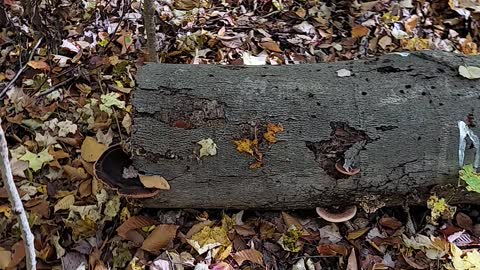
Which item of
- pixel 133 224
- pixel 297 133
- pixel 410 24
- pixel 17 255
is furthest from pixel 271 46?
pixel 17 255

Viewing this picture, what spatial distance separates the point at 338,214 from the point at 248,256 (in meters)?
0.51

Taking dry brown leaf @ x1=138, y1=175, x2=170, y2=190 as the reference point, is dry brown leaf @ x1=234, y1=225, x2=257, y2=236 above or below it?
below

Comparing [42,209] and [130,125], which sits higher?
[130,125]

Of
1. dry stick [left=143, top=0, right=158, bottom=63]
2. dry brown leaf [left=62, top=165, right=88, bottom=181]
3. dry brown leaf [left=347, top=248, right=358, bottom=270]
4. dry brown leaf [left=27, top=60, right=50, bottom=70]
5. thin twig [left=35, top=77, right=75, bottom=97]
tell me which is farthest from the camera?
dry brown leaf [left=27, top=60, right=50, bottom=70]

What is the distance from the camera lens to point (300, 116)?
2.55 meters

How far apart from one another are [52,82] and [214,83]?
1.54 m

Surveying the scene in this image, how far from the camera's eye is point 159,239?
2633 millimetres

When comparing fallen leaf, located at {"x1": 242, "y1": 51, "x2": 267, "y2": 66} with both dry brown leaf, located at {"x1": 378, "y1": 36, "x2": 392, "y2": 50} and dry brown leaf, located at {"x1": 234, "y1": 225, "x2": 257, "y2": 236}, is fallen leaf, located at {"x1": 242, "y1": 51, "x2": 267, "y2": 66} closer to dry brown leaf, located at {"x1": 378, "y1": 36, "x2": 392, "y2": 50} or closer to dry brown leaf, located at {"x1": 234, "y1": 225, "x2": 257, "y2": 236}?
dry brown leaf, located at {"x1": 378, "y1": 36, "x2": 392, "y2": 50}

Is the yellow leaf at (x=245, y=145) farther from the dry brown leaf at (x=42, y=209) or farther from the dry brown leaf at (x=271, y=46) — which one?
the dry brown leaf at (x=271, y=46)

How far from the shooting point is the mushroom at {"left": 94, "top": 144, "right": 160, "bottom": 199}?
8.07 feet

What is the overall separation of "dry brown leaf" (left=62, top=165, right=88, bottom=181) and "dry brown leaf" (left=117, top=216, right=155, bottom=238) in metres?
0.47

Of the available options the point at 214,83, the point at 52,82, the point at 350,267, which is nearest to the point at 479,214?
the point at 350,267

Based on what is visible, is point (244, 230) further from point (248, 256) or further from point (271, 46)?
point (271, 46)

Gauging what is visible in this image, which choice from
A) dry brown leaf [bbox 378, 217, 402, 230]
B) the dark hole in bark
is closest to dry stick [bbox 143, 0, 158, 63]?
the dark hole in bark
